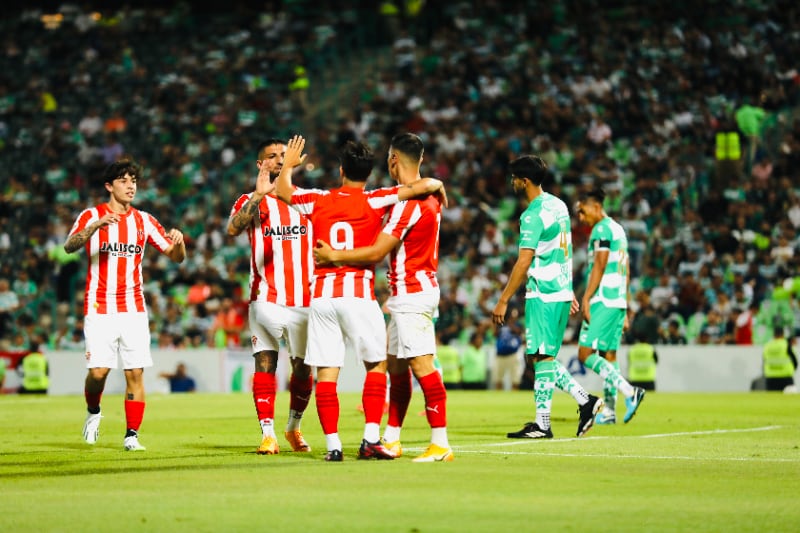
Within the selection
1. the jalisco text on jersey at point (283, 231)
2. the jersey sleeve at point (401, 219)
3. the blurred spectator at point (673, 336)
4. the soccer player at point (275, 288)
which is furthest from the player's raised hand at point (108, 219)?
the blurred spectator at point (673, 336)

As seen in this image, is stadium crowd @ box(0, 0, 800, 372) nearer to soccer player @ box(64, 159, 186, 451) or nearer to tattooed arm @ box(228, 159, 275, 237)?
soccer player @ box(64, 159, 186, 451)

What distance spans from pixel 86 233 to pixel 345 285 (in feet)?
10.2

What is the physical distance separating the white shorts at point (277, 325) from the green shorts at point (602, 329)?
15.2ft

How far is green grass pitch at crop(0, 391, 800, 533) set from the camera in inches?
272

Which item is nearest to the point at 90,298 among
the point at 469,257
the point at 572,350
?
the point at 572,350

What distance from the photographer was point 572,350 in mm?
25391

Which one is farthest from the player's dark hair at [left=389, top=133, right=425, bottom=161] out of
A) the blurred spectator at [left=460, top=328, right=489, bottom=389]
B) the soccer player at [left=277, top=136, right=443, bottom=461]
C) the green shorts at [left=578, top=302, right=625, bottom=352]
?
the blurred spectator at [left=460, top=328, right=489, bottom=389]

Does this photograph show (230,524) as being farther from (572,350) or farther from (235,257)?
(235,257)

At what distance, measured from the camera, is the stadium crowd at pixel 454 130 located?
2761 centimetres

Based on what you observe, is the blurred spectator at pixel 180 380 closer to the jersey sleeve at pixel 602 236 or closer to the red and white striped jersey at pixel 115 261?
the jersey sleeve at pixel 602 236

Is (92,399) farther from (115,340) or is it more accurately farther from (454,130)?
(454,130)

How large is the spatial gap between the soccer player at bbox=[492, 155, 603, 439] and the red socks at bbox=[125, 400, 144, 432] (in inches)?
137

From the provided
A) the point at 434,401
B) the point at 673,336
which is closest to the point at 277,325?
the point at 434,401

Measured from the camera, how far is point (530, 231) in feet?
40.3
